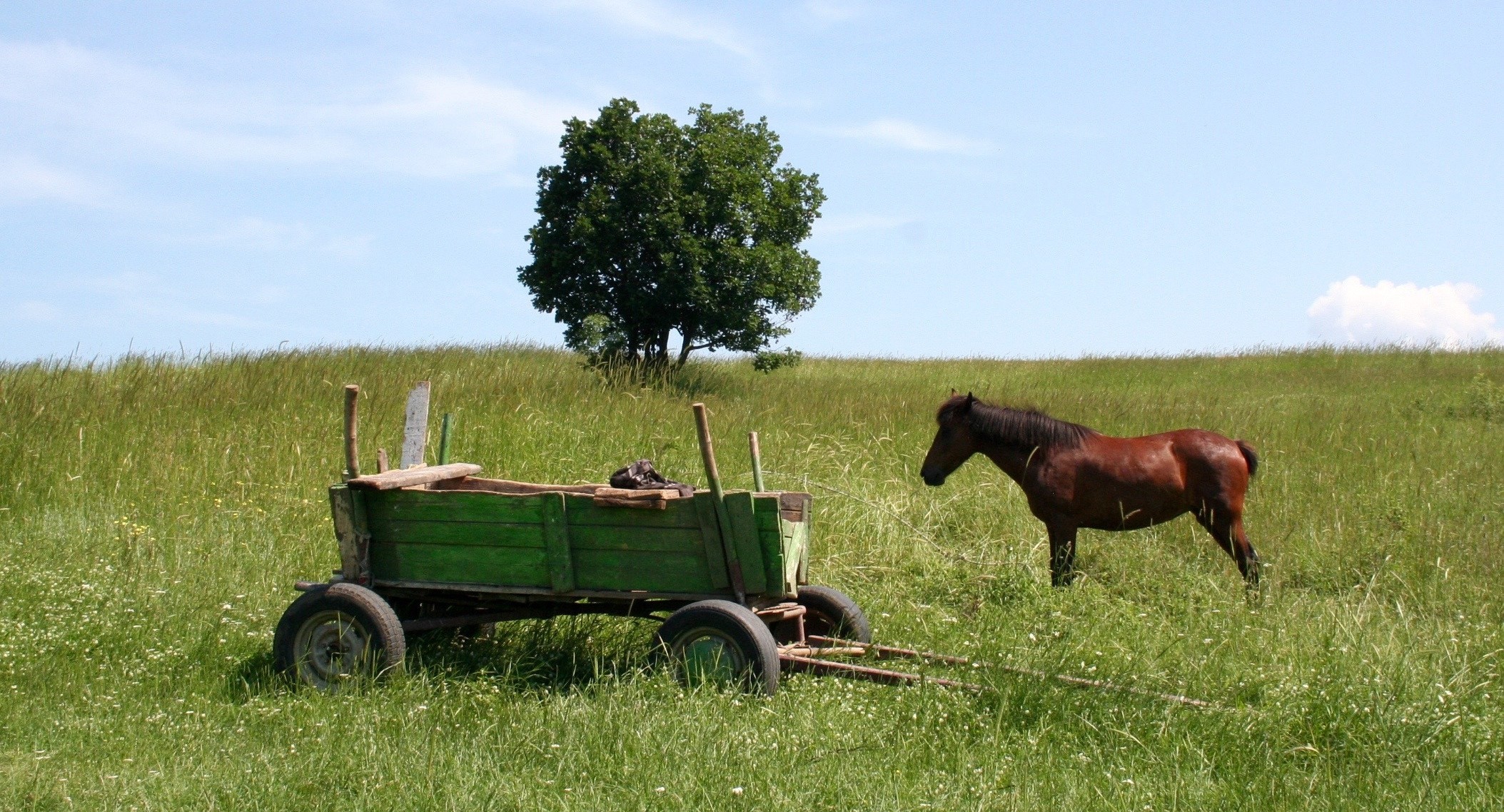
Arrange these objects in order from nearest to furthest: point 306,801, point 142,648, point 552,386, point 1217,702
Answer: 1. point 306,801
2. point 1217,702
3. point 142,648
4. point 552,386

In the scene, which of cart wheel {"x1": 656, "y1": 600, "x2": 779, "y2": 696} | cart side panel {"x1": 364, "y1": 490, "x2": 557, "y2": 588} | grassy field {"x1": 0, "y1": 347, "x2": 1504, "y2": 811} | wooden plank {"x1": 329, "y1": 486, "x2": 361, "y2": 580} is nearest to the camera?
grassy field {"x1": 0, "y1": 347, "x2": 1504, "y2": 811}

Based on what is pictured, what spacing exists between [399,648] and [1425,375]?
24969 millimetres

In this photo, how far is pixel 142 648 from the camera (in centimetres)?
609

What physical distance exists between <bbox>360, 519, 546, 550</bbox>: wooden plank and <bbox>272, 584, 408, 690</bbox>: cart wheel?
1.11 feet

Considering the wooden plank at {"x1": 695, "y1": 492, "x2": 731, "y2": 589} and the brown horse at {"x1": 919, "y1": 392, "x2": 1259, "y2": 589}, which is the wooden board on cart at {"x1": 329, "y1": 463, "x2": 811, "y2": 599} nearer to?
the wooden plank at {"x1": 695, "y1": 492, "x2": 731, "y2": 589}

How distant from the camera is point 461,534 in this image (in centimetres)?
563

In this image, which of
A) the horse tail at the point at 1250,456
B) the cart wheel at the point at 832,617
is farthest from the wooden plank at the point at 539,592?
the horse tail at the point at 1250,456

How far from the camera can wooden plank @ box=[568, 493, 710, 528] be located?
527 centimetres

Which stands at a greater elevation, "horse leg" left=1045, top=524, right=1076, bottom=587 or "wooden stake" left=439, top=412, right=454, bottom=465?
"wooden stake" left=439, top=412, right=454, bottom=465

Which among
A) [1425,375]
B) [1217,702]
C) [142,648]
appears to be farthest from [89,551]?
[1425,375]

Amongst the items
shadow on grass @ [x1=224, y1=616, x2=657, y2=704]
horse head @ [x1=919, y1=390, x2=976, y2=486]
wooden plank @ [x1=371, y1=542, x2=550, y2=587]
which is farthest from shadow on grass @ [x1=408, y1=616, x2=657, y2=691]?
horse head @ [x1=919, y1=390, x2=976, y2=486]

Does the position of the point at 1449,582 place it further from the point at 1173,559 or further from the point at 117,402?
the point at 117,402

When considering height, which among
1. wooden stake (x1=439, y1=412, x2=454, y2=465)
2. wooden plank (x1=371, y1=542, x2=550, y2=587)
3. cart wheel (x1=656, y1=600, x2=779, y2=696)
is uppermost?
wooden stake (x1=439, y1=412, x2=454, y2=465)

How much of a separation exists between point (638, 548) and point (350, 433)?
1713mm
